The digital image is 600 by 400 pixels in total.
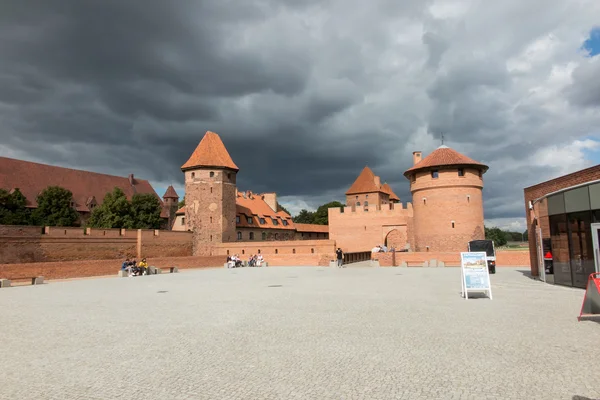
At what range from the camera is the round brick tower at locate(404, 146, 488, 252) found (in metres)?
35.8

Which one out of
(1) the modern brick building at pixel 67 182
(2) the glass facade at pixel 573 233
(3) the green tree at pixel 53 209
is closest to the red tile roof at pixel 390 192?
(1) the modern brick building at pixel 67 182

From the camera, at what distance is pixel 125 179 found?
70.8 metres

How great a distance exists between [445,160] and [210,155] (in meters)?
25.8

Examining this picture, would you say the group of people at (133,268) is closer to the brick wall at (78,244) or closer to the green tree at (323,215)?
the brick wall at (78,244)

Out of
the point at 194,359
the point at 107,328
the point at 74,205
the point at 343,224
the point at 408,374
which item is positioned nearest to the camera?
the point at 408,374

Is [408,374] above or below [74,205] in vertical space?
below

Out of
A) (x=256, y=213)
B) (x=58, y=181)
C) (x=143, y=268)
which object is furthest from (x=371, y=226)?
(x=58, y=181)

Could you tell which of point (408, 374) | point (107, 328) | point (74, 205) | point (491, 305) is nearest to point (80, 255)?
point (74, 205)

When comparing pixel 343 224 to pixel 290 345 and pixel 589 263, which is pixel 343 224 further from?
pixel 290 345

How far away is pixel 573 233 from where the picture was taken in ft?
47.7

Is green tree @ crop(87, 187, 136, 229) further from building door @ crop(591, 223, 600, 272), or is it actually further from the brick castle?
building door @ crop(591, 223, 600, 272)

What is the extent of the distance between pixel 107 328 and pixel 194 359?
10.9 feet

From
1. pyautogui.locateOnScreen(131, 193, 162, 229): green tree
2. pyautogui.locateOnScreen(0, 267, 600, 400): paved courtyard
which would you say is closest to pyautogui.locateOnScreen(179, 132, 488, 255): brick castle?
pyautogui.locateOnScreen(131, 193, 162, 229): green tree

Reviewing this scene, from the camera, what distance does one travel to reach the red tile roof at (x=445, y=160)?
36.0 meters
